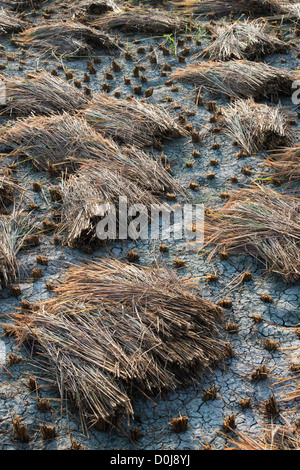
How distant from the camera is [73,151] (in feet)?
20.5

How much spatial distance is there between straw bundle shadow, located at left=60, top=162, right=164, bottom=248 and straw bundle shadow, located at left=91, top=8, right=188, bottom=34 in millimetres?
4231

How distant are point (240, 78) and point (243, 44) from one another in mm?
1054

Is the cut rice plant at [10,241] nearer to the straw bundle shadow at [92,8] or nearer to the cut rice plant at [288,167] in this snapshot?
the cut rice plant at [288,167]

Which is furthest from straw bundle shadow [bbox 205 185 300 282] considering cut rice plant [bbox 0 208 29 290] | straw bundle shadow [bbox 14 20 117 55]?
straw bundle shadow [bbox 14 20 117 55]

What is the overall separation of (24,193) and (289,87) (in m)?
3.97

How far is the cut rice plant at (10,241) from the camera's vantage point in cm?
484

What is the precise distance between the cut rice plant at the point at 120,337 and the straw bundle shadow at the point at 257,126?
8.65 ft

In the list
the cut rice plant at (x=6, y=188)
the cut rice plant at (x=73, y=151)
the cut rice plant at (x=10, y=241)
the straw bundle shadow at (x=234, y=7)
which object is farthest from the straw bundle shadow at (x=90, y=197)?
the straw bundle shadow at (x=234, y=7)

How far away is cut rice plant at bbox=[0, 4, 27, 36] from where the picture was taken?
9234 mm

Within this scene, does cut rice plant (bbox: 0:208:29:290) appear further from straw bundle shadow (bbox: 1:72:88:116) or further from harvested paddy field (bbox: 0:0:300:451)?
straw bundle shadow (bbox: 1:72:88:116)

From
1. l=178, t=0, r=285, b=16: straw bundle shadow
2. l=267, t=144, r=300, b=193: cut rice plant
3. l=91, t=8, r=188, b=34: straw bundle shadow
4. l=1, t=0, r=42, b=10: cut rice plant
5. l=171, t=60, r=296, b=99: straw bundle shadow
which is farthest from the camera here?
l=1, t=0, r=42, b=10: cut rice plant
